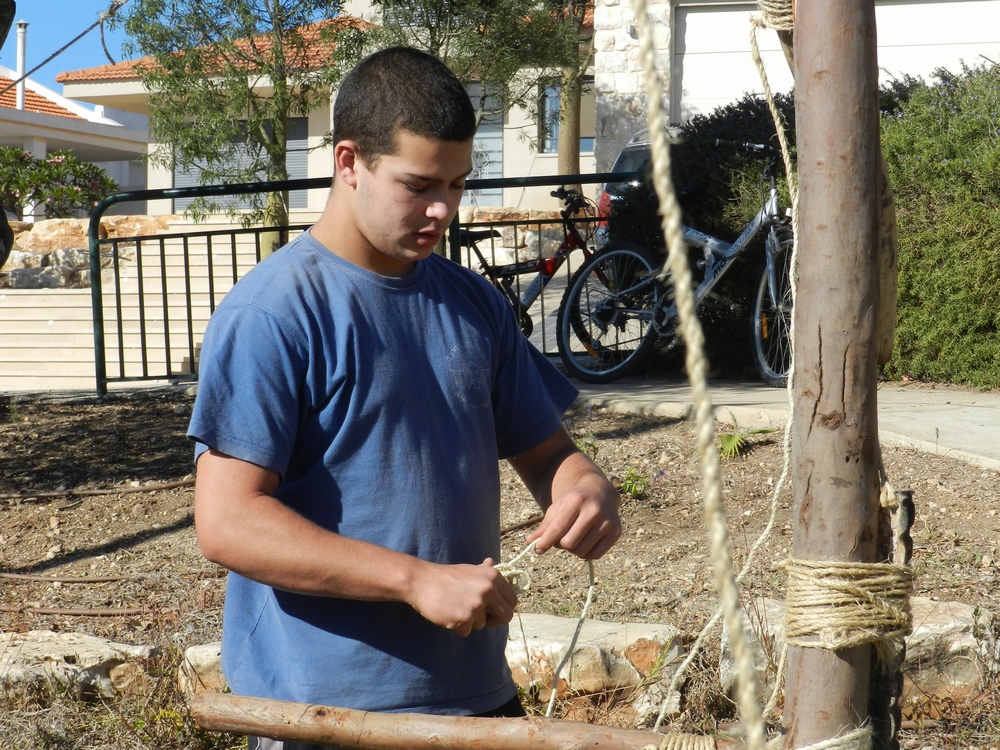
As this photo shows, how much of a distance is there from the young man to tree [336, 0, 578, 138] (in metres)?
8.94

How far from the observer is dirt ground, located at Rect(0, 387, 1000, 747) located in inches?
144

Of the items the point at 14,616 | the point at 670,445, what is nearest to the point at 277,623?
the point at 14,616

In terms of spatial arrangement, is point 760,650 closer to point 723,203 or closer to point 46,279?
point 723,203

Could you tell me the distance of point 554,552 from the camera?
4320mm

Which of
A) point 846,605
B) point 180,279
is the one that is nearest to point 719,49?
point 180,279

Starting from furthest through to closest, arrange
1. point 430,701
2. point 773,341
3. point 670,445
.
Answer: point 773,341 < point 670,445 < point 430,701

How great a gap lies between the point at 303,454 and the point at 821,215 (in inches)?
35.9

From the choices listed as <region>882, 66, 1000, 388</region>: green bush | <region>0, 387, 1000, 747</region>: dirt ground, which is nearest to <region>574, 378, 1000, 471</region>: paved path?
<region>0, 387, 1000, 747</region>: dirt ground

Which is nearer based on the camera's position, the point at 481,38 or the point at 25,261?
the point at 481,38

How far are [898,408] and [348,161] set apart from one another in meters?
4.40

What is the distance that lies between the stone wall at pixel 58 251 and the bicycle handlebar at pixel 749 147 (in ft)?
32.6

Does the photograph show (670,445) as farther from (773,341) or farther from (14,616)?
(14,616)

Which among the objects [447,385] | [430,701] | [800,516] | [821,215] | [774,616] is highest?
[821,215]

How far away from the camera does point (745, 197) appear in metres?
6.49
